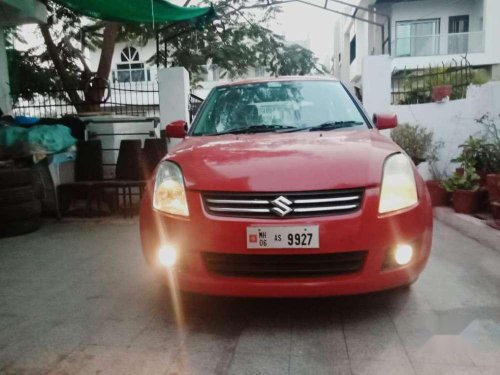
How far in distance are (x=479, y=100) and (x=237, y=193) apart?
17.4ft

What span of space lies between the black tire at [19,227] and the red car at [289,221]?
3.25m

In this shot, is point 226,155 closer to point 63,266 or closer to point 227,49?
point 63,266

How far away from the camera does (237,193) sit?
262 centimetres

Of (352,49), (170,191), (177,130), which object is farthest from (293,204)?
(352,49)

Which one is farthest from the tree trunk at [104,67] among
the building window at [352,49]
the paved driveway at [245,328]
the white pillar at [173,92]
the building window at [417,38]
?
the building window at [352,49]

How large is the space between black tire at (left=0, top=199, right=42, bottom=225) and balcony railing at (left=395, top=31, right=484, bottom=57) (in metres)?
19.6

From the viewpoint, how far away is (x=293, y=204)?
101 inches

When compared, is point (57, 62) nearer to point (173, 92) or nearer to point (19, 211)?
point (173, 92)

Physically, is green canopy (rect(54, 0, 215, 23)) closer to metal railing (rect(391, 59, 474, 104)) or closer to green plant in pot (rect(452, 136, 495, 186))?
metal railing (rect(391, 59, 474, 104))

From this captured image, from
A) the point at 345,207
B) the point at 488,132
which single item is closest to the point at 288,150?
the point at 345,207

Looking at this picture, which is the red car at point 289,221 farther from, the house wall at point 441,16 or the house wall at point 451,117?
the house wall at point 441,16

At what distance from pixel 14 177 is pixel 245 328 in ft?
12.6

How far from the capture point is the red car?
2.54 metres

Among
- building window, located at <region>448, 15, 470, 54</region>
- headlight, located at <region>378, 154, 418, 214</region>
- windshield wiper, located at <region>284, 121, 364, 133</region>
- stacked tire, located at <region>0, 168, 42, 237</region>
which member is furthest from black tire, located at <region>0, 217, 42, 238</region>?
building window, located at <region>448, 15, 470, 54</region>
